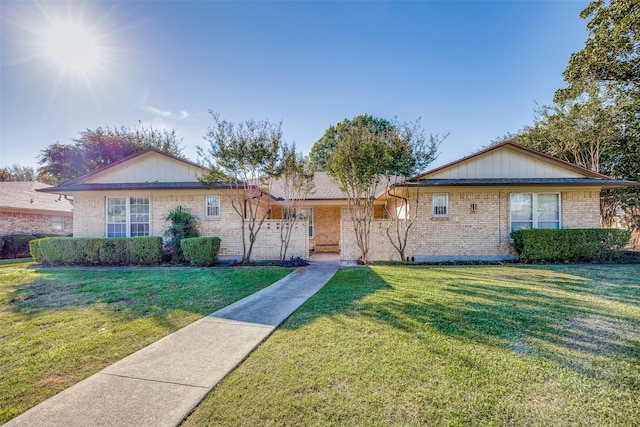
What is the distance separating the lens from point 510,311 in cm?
482

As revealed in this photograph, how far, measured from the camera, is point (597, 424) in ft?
6.98

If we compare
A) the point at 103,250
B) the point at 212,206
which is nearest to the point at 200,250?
the point at 212,206

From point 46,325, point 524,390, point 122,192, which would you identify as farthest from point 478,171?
point 122,192

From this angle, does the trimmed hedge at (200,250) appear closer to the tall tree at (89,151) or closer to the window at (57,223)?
the window at (57,223)

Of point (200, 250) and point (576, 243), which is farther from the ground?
point (576, 243)

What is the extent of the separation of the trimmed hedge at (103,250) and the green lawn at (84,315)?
1.65 metres

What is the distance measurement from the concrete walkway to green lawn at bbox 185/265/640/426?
0.24 m

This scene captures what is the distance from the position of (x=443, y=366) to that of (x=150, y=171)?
13740mm

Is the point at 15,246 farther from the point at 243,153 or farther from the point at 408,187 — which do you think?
the point at 408,187

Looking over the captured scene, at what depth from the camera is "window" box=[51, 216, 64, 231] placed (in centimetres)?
1911

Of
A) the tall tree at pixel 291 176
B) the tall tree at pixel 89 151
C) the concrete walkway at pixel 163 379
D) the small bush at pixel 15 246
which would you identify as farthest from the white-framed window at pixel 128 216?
the tall tree at pixel 89 151

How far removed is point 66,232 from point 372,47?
23.2 m

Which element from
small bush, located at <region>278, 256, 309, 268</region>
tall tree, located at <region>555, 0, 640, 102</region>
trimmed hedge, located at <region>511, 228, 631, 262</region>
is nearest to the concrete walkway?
small bush, located at <region>278, 256, 309, 268</region>

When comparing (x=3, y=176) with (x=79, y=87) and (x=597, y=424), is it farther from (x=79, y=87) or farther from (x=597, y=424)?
(x=597, y=424)
